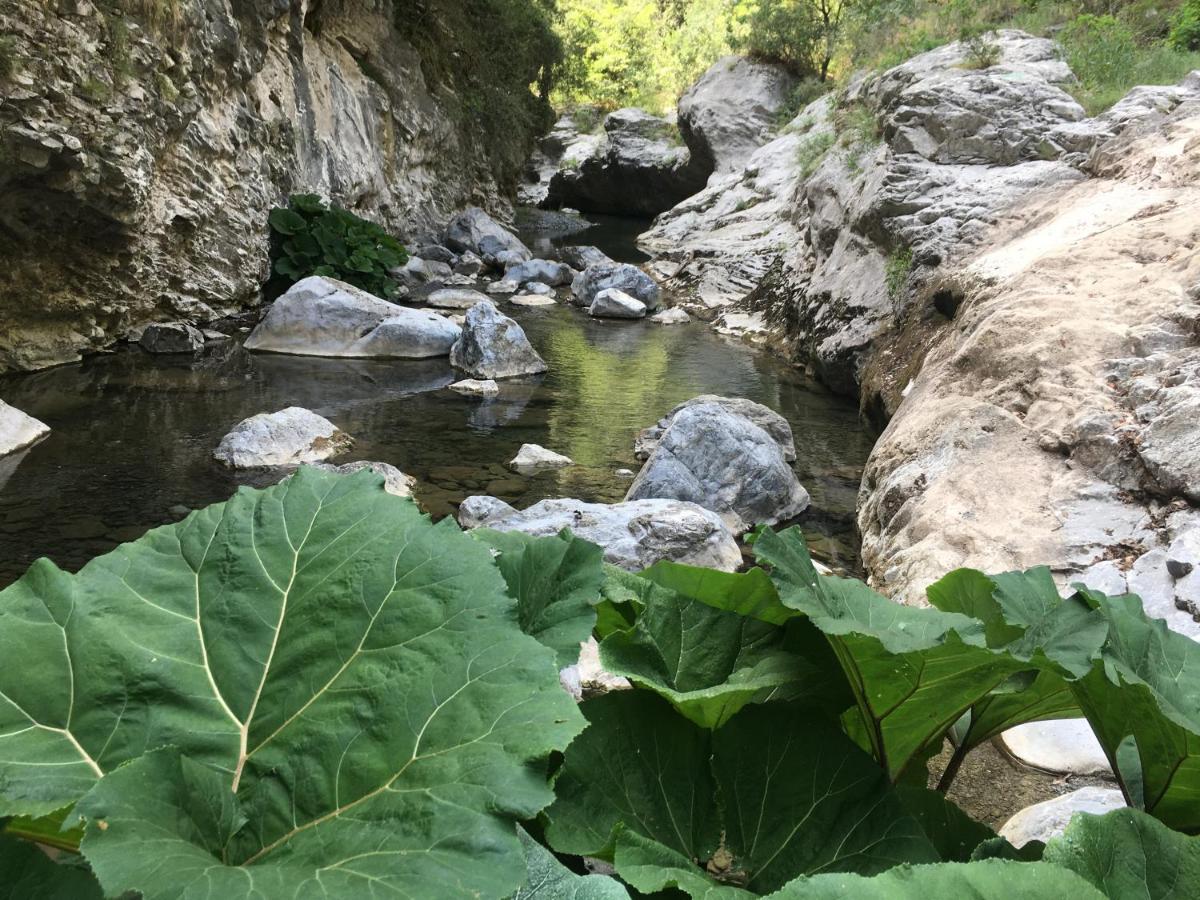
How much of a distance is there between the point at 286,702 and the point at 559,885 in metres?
0.29

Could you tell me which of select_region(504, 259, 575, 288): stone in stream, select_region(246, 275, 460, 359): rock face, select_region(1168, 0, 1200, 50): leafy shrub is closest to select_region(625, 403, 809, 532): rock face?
select_region(246, 275, 460, 359): rock face

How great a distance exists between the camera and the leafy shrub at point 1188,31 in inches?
389

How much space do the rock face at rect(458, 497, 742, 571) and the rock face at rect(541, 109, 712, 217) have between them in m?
20.1

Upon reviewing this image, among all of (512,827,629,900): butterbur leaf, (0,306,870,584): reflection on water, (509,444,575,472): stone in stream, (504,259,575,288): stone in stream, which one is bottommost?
(0,306,870,584): reflection on water

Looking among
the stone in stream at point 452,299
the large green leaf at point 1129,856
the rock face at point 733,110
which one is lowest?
the stone in stream at point 452,299

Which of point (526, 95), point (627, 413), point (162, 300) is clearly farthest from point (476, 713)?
point (526, 95)

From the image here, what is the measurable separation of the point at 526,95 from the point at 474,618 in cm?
2327

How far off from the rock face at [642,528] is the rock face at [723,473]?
77 cm

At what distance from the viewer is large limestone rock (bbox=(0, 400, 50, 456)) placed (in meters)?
5.81

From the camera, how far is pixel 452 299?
12.2m

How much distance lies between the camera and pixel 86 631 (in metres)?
0.78

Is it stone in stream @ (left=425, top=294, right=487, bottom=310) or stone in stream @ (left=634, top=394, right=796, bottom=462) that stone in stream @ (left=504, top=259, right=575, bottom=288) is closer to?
stone in stream @ (left=425, top=294, right=487, bottom=310)

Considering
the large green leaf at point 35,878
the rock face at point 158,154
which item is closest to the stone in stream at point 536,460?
the rock face at point 158,154

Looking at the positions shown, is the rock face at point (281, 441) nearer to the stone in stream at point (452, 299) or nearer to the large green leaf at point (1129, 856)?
the stone in stream at point (452, 299)
